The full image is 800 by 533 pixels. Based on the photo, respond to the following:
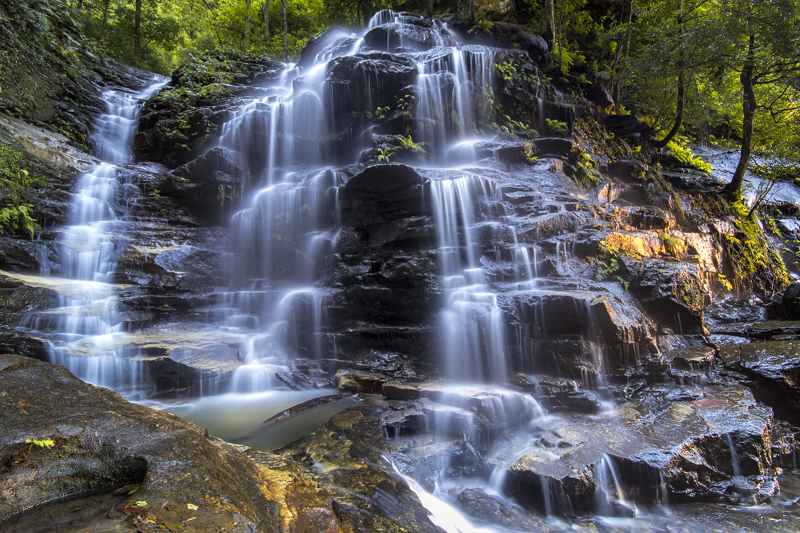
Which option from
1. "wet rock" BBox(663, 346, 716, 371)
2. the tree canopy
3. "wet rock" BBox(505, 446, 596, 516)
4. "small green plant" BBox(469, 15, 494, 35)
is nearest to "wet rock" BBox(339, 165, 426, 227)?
"wet rock" BBox(663, 346, 716, 371)

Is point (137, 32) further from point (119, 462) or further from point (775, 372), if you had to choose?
point (775, 372)

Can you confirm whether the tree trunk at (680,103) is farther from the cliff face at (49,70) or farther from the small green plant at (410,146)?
the cliff face at (49,70)

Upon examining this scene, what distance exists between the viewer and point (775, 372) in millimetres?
5832

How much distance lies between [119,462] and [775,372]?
28.1ft

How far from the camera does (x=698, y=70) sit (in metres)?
10.8

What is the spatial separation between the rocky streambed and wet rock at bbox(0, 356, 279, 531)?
0.06 ft

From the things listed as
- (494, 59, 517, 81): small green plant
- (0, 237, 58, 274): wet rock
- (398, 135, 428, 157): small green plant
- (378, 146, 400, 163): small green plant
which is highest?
(494, 59, 517, 81): small green plant

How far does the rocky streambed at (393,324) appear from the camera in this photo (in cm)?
307

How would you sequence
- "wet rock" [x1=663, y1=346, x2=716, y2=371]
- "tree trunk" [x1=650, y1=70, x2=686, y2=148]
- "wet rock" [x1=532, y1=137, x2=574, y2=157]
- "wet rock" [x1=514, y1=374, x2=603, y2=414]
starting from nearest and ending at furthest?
"wet rock" [x1=514, y1=374, x2=603, y2=414] → "wet rock" [x1=663, y1=346, x2=716, y2=371] → "wet rock" [x1=532, y1=137, x2=574, y2=157] → "tree trunk" [x1=650, y1=70, x2=686, y2=148]

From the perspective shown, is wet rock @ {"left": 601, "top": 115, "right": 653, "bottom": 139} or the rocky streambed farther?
wet rock @ {"left": 601, "top": 115, "right": 653, "bottom": 139}

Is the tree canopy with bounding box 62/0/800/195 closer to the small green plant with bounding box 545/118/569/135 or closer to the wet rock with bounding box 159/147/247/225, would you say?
the small green plant with bounding box 545/118/569/135

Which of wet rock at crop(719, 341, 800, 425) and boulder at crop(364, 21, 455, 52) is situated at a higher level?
boulder at crop(364, 21, 455, 52)

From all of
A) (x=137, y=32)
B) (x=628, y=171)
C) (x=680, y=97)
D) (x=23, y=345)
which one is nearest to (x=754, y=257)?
(x=628, y=171)

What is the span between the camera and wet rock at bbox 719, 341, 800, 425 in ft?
18.6
